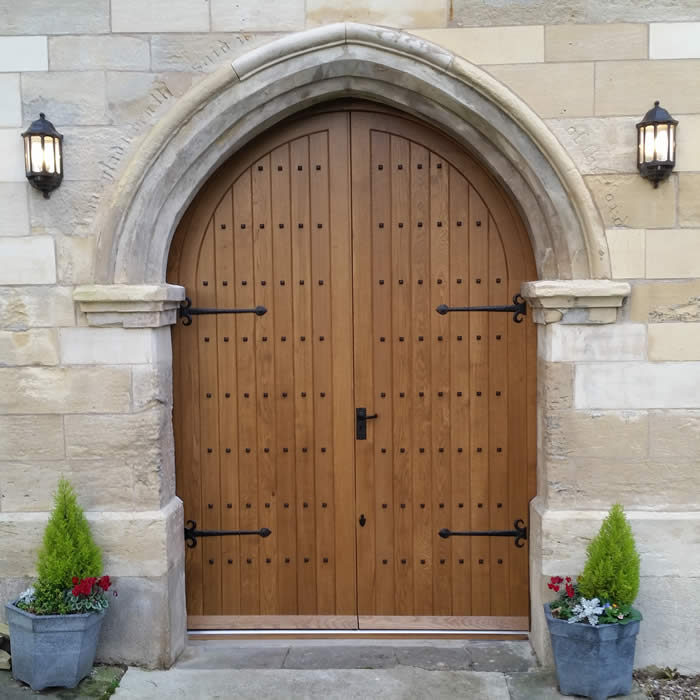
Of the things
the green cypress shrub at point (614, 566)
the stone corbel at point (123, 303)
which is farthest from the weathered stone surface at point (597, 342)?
the stone corbel at point (123, 303)

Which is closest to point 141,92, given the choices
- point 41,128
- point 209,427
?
point 41,128

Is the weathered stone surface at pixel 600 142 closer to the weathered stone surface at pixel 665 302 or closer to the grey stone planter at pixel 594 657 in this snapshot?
the weathered stone surface at pixel 665 302

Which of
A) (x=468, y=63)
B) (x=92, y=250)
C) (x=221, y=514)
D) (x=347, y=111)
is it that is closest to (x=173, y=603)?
(x=221, y=514)

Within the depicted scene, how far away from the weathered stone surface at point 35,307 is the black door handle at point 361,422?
4.55ft

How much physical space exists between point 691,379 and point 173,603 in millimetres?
2539

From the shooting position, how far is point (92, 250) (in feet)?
11.7

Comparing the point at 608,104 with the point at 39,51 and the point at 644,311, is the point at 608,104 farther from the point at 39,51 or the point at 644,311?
the point at 39,51

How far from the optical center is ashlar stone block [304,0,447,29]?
3.51 meters

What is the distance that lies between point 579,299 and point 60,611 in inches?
102

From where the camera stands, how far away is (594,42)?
11.4ft

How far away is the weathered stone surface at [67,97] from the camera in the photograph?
3.54m

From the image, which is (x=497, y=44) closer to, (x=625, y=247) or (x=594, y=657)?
(x=625, y=247)

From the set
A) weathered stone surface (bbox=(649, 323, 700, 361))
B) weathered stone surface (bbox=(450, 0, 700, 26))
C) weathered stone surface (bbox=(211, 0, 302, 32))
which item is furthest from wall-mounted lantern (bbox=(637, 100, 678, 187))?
weathered stone surface (bbox=(211, 0, 302, 32))

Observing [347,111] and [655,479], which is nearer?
[655,479]
